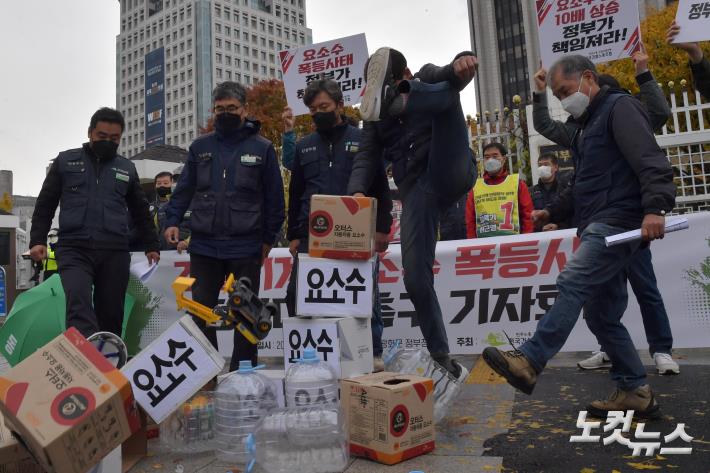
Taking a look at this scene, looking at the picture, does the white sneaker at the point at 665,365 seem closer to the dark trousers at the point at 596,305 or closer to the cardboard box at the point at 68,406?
the dark trousers at the point at 596,305

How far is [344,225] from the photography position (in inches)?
136

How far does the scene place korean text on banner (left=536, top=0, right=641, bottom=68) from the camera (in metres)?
5.93

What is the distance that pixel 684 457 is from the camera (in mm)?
2322

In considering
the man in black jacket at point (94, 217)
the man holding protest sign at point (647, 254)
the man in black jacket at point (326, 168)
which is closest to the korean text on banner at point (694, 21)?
the man holding protest sign at point (647, 254)

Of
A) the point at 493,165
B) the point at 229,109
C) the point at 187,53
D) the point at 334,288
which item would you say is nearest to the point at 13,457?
the point at 334,288

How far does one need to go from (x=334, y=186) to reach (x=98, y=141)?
1605mm

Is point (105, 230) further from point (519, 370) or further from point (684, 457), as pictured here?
point (684, 457)

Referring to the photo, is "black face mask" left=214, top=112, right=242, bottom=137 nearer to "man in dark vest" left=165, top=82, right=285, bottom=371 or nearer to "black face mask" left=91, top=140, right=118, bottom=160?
"man in dark vest" left=165, top=82, right=285, bottom=371

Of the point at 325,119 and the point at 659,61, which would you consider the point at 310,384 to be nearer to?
the point at 325,119

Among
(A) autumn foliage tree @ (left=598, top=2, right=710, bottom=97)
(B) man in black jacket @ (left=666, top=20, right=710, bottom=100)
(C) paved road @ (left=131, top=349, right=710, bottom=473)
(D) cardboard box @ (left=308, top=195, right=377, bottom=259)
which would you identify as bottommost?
(C) paved road @ (left=131, top=349, right=710, bottom=473)

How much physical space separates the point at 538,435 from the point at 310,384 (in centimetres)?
108

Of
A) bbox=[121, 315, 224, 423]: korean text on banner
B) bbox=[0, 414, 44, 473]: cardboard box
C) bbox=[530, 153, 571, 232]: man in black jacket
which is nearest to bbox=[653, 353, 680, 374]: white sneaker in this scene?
bbox=[530, 153, 571, 232]: man in black jacket

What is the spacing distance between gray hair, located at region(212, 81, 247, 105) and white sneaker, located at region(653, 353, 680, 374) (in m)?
3.20

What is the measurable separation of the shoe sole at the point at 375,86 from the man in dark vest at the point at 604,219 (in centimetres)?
92
